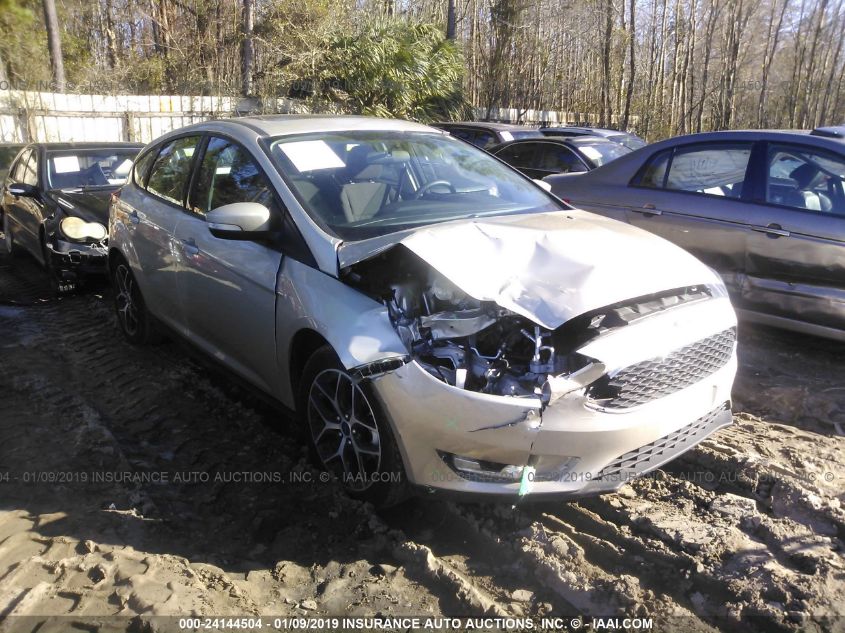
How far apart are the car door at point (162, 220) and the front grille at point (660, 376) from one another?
2.90 m

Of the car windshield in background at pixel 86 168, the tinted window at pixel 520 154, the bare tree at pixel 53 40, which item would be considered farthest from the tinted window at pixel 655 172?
the bare tree at pixel 53 40

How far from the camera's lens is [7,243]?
9.28 m

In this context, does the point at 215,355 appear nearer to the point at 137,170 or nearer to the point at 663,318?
the point at 137,170

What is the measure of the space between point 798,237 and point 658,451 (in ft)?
8.87

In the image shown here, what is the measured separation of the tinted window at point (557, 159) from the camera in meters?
9.77

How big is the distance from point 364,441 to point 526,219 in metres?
1.49

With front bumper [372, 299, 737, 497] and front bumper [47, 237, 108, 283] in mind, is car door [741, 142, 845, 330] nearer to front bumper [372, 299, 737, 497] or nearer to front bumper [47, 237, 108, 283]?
front bumper [372, 299, 737, 497]

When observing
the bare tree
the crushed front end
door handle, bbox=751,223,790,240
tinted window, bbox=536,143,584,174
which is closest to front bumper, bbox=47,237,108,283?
the crushed front end

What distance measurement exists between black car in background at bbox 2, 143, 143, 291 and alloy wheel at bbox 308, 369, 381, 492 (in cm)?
452

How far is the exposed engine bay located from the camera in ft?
9.37

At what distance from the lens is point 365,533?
3.22 meters

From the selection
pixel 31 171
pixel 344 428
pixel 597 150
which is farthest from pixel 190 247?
pixel 597 150

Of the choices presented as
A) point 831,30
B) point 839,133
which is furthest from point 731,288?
point 831,30

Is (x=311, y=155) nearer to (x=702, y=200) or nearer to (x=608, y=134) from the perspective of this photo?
(x=702, y=200)
